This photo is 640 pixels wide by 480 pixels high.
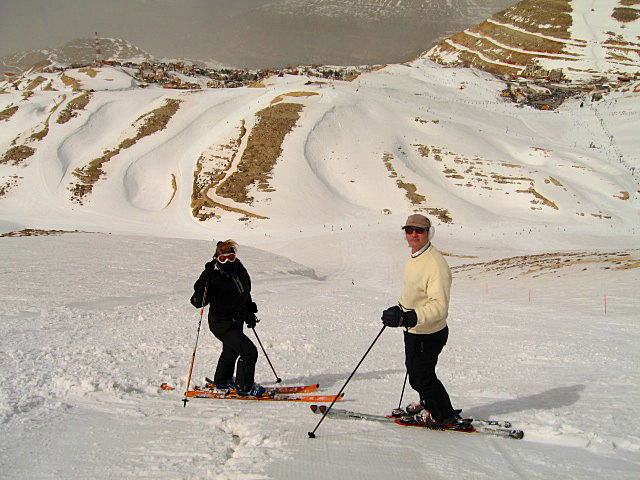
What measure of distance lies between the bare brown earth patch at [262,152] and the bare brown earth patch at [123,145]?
37.6 ft

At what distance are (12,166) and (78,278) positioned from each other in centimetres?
3867

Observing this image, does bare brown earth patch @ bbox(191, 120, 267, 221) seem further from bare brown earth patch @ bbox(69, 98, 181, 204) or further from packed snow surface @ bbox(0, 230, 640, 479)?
packed snow surface @ bbox(0, 230, 640, 479)

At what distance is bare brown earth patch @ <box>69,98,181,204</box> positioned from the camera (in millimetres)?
38969

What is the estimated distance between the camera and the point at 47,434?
3984 millimetres

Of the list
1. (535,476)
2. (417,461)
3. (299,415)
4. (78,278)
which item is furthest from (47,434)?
(78,278)

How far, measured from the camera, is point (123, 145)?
45688 millimetres

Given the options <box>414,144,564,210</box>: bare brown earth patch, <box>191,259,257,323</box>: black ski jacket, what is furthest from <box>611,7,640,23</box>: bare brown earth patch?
<box>191,259,257,323</box>: black ski jacket

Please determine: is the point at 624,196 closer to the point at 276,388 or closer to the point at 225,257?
the point at 276,388

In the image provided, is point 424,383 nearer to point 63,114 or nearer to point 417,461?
point 417,461

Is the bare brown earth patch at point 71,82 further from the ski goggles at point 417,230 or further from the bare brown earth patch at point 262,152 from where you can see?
the ski goggles at point 417,230

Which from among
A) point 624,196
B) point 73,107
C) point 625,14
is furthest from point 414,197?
point 625,14

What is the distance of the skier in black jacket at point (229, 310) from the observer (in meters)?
5.22

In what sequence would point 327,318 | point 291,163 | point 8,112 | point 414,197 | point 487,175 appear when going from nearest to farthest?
point 327,318, point 414,197, point 487,175, point 291,163, point 8,112

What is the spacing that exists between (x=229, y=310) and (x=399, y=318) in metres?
2.37
